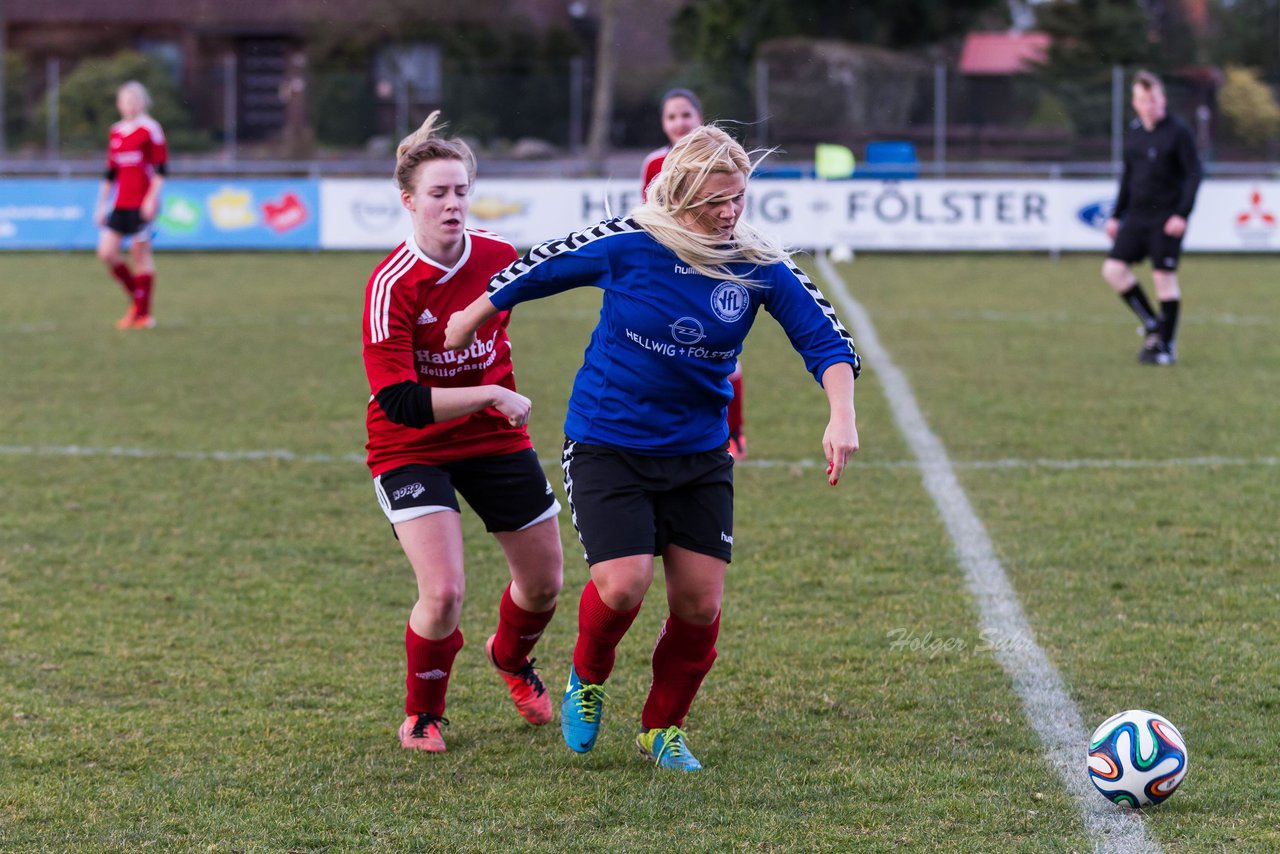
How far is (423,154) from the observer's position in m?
4.04

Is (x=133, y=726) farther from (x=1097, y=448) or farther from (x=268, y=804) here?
(x=1097, y=448)

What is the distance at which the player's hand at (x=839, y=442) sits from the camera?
367 cm

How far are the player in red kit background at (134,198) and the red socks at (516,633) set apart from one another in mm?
10009

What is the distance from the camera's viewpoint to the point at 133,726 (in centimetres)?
424

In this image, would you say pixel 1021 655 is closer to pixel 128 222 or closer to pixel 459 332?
pixel 459 332

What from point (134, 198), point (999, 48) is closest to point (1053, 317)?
point (134, 198)

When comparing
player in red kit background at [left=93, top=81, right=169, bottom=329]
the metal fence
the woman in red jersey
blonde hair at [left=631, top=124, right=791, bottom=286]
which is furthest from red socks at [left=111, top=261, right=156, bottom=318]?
blonde hair at [left=631, top=124, right=791, bottom=286]

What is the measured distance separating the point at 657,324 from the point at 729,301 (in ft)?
0.62

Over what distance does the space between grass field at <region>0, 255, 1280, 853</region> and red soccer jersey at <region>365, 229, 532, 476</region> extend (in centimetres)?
78

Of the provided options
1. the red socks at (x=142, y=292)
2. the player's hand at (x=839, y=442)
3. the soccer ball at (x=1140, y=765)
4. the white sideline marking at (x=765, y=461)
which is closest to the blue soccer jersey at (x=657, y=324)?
the player's hand at (x=839, y=442)

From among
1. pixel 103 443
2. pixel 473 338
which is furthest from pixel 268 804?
pixel 103 443

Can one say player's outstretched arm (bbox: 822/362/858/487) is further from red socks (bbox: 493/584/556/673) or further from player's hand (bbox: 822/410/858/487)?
red socks (bbox: 493/584/556/673)

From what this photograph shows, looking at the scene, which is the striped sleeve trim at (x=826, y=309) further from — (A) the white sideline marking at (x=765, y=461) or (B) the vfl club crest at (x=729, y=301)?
(A) the white sideline marking at (x=765, y=461)

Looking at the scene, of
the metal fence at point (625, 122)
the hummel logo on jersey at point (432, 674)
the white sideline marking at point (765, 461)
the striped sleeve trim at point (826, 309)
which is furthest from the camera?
the metal fence at point (625, 122)
